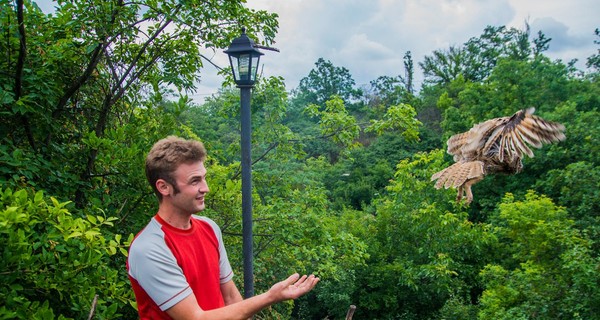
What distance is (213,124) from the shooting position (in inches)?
1294

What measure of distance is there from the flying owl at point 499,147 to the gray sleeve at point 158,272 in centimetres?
184

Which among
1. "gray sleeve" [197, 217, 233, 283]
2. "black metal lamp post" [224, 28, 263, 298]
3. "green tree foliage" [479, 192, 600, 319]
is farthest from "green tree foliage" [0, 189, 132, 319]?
"green tree foliage" [479, 192, 600, 319]

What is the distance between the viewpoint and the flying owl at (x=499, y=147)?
333 cm

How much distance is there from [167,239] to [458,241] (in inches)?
589

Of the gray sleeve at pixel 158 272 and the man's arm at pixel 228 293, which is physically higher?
the gray sleeve at pixel 158 272

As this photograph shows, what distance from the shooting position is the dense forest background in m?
3.48

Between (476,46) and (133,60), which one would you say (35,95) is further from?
(476,46)

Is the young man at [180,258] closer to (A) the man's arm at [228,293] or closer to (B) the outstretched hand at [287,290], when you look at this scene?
(B) the outstretched hand at [287,290]

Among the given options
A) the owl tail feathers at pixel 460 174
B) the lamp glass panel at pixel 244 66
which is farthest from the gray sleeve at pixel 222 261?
the lamp glass panel at pixel 244 66

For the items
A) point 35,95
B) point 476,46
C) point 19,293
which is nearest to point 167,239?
point 19,293

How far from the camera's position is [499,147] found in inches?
135

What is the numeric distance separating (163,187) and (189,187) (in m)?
0.10

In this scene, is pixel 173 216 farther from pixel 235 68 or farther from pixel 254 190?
pixel 254 190

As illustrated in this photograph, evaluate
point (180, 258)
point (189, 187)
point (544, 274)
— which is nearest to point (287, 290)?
point (180, 258)
